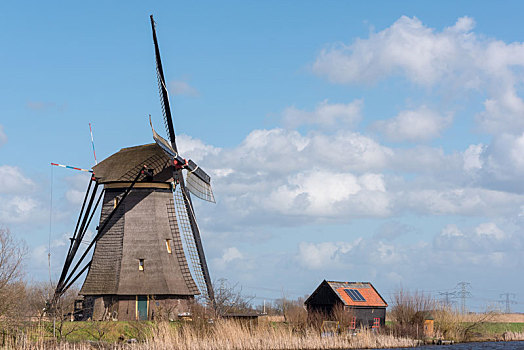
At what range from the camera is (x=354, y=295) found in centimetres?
3484

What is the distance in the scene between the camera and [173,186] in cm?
3170

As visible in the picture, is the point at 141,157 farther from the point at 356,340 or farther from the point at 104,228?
the point at 356,340

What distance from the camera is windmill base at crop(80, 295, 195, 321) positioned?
98.0ft

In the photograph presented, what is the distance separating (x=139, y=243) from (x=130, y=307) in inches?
99.6

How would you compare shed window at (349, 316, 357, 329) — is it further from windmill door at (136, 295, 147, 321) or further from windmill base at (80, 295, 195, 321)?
windmill door at (136, 295, 147, 321)

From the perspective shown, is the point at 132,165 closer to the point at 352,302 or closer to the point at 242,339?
the point at 242,339

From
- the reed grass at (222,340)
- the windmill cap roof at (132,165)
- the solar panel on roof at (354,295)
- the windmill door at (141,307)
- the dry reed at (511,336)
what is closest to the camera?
the reed grass at (222,340)

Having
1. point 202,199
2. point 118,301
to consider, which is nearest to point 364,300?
point 202,199

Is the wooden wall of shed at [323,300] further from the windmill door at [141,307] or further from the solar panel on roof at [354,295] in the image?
the windmill door at [141,307]

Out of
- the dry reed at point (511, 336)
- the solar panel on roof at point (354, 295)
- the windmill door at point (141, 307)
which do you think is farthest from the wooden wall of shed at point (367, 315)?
the windmill door at point (141, 307)

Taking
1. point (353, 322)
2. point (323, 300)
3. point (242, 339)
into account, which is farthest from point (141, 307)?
point (353, 322)

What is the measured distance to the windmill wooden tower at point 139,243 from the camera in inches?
1188

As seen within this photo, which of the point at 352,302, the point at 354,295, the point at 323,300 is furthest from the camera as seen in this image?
the point at 354,295

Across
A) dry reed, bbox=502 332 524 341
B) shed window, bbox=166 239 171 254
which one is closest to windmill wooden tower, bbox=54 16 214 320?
shed window, bbox=166 239 171 254
